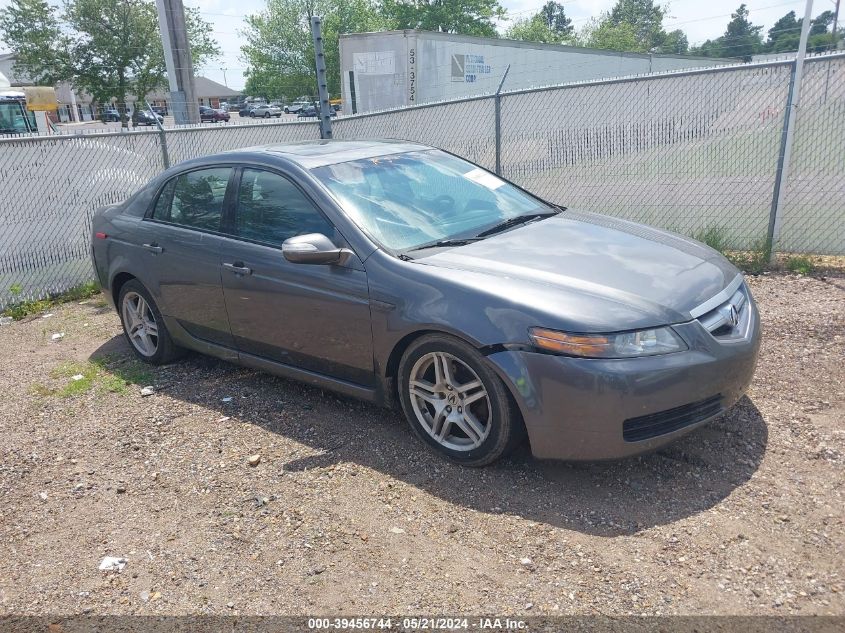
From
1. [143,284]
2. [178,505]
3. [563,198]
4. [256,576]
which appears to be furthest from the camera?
[563,198]

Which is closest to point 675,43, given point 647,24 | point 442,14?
point 647,24

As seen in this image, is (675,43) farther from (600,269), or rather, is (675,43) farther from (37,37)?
(600,269)

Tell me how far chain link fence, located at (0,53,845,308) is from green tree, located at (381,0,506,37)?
4640cm

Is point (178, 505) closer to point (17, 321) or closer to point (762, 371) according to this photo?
point (762, 371)

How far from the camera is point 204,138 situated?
8.55 m

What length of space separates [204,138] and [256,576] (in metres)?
6.87

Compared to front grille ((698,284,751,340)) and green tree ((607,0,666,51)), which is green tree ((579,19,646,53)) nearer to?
green tree ((607,0,666,51))

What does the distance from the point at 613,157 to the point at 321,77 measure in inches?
134

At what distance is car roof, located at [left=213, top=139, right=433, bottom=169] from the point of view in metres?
4.32

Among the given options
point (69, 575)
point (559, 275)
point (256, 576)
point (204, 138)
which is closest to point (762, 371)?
point (559, 275)

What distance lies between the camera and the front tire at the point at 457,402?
3258 mm

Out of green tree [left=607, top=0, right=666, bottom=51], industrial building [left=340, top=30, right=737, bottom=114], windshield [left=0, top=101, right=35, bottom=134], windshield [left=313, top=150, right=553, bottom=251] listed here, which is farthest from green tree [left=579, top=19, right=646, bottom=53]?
windshield [left=313, top=150, right=553, bottom=251]

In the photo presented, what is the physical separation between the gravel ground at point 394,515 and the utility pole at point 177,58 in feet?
22.3

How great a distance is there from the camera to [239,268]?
4.30 m
